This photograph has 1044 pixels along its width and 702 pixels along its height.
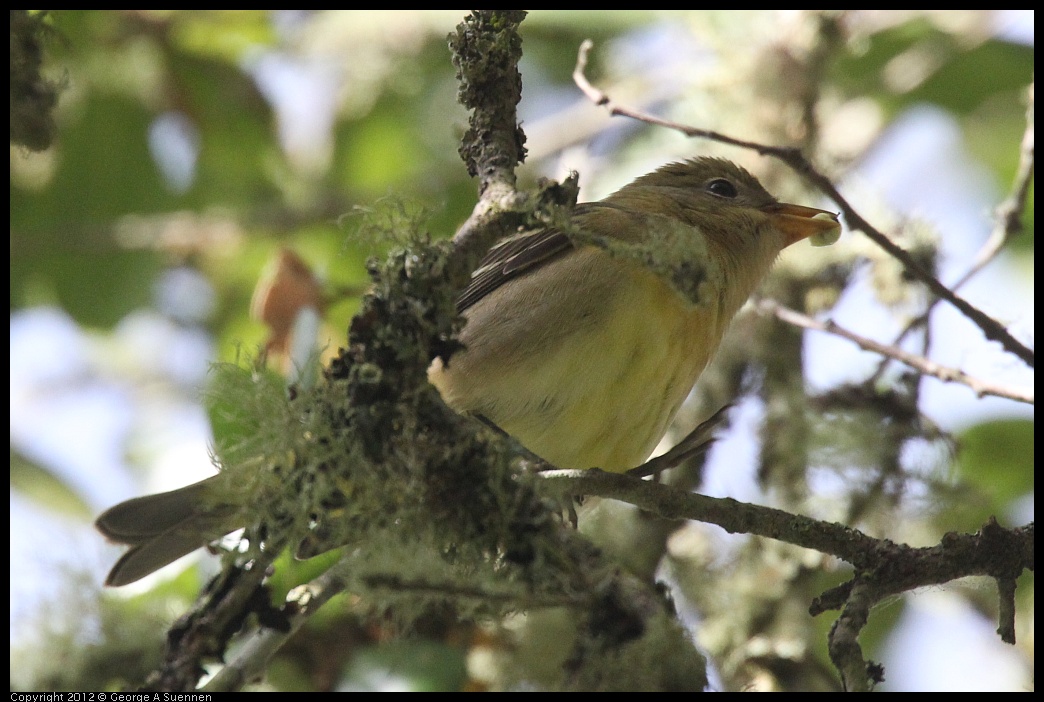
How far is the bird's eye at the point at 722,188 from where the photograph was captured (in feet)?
17.5

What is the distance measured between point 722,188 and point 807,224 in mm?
515

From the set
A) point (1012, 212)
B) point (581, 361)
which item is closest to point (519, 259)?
point (581, 361)

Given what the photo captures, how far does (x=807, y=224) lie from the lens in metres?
5.04

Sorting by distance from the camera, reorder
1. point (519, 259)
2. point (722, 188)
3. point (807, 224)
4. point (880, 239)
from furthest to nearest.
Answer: point (722, 188)
point (807, 224)
point (519, 259)
point (880, 239)

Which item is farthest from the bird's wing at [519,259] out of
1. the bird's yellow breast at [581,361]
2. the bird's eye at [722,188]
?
the bird's eye at [722,188]

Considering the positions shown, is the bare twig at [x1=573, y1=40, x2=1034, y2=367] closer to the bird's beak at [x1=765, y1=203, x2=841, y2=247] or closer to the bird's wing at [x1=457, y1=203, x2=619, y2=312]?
the bird's wing at [x1=457, y1=203, x2=619, y2=312]

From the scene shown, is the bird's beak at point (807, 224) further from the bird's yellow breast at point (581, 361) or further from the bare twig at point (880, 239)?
the bare twig at point (880, 239)

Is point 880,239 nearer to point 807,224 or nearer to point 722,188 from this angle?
point 807,224

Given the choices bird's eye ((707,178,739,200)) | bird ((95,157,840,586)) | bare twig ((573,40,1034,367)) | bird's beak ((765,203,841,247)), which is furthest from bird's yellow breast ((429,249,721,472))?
bird's eye ((707,178,739,200))

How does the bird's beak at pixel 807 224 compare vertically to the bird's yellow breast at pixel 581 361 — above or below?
above

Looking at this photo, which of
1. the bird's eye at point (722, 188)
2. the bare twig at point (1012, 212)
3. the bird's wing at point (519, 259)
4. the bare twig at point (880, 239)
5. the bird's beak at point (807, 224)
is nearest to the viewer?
the bare twig at point (880, 239)

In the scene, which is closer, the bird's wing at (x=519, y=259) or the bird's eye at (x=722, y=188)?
the bird's wing at (x=519, y=259)

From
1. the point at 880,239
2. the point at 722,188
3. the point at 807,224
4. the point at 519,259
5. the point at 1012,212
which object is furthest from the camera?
the point at 722,188

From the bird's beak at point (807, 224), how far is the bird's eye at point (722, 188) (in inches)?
11.4
